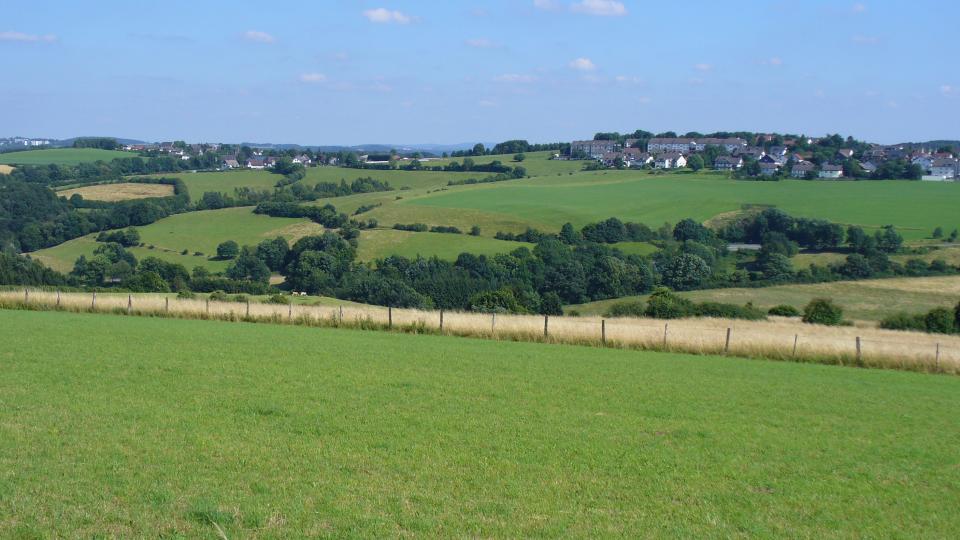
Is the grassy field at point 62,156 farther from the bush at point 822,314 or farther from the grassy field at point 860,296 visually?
the bush at point 822,314

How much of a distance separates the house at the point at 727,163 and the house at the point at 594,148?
955 inches

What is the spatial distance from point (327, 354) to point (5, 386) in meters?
7.83

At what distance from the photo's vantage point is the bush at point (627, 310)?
169 feet

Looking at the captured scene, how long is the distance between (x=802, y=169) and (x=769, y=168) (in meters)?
5.09

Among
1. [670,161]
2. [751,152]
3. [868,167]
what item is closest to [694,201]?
[868,167]

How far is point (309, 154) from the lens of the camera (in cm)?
→ 17862

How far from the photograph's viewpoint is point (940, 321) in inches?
1681

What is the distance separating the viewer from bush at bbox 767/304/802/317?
167 ft

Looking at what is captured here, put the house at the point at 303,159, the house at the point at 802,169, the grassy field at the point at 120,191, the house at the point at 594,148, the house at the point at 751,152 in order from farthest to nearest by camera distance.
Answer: the house at the point at 303,159 < the house at the point at 594,148 < the house at the point at 751,152 < the house at the point at 802,169 < the grassy field at the point at 120,191

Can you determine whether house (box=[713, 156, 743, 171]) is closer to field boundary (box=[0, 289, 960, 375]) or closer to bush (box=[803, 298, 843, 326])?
bush (box=[803, 298, 843, 326])

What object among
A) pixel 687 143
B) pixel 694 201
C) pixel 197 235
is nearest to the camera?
pixel 197 235

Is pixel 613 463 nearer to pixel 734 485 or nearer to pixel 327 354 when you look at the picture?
pixel 734 485

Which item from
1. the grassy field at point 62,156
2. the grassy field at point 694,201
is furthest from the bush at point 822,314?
the grassy field at point 62,156

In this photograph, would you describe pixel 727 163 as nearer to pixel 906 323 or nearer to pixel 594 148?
pixel 594 148
